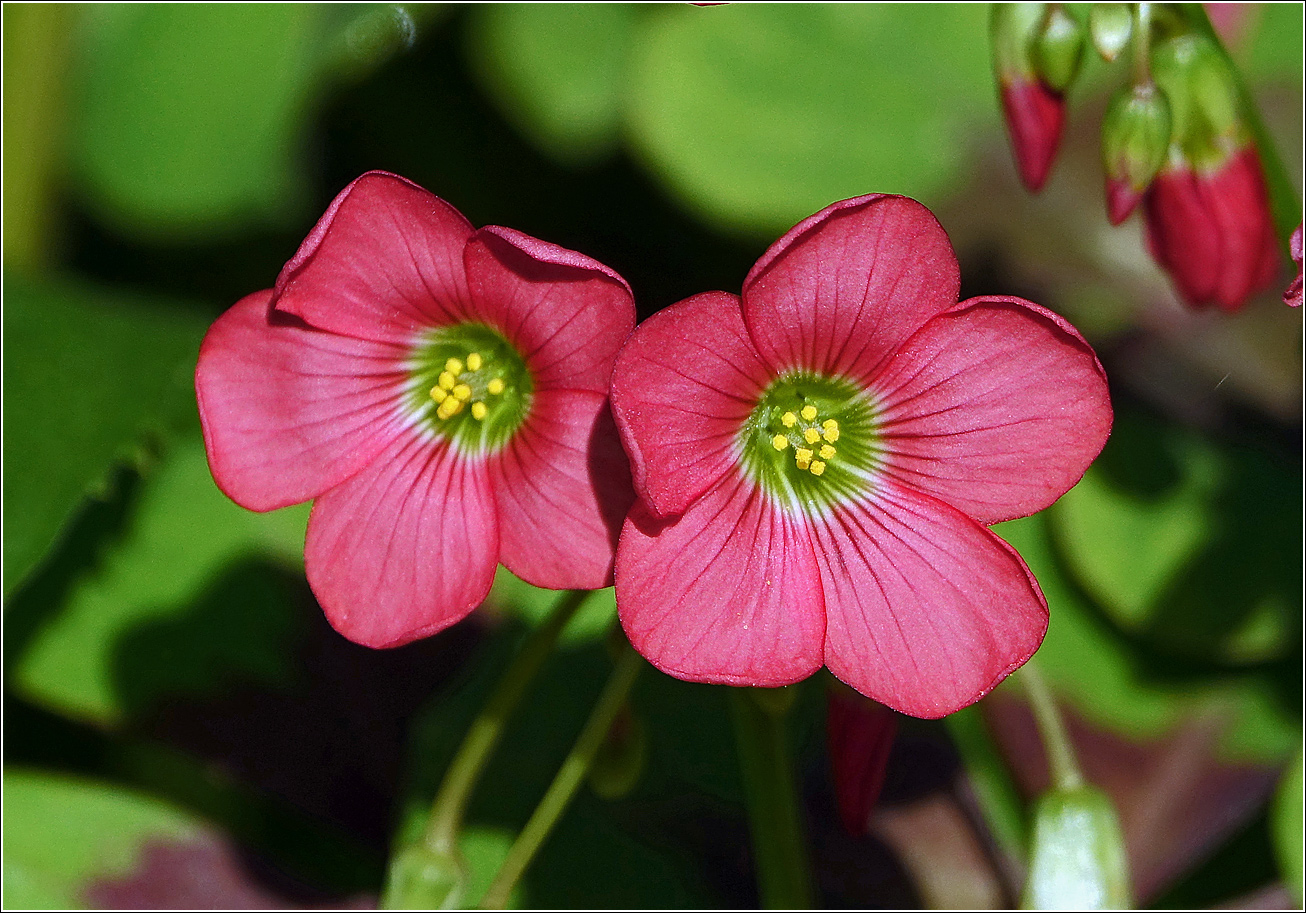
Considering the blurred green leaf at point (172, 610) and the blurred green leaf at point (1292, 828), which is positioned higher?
the blurred green leaf at point (1292, 828)

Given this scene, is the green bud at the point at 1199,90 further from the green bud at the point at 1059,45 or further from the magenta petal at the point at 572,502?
the magenta petal at the point at 572,502

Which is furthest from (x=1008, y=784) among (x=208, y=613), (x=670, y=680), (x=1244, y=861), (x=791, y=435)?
(x=208, y=613)

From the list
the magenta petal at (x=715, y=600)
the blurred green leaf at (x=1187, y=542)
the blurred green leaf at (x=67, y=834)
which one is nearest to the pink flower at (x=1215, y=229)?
the blurred green leaf at (x=1187, y=542)

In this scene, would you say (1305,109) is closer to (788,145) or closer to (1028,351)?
(788,145)

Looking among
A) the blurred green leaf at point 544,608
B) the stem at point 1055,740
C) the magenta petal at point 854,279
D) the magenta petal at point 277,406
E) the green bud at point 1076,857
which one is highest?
the magenta petal at point 854,279

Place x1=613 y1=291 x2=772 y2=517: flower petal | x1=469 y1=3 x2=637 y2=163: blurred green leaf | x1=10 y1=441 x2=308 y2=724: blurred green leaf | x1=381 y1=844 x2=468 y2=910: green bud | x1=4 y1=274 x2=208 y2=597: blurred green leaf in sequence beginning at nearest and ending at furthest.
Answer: x1=613 y1=291 x2=772 y2=517: flower petal
x1=381 y1=844 x2=468 y2=910: green bud
x1=4 y1=274 x2=208 y2=597: blurred green leaf
x1=10 y1=441 x2=308 y2=724: blurred green leaf
x1=469 y1=3 x2=637 y2=163: blurred green leaf

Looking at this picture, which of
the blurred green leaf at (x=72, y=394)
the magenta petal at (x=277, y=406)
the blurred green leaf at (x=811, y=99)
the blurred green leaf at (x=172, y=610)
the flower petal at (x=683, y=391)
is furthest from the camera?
the blurred green leaf at (x=811, y=99)

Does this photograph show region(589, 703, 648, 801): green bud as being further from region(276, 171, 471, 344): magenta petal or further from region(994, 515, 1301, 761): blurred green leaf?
region(994, 515, 1301, 761): blurred green leaf

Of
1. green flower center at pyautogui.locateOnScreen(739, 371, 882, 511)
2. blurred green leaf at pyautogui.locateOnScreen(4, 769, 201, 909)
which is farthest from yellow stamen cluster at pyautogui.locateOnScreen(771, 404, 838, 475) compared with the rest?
blurred green leaf at pyautogui.locateOnScreen(4, 769, 201, 909)
